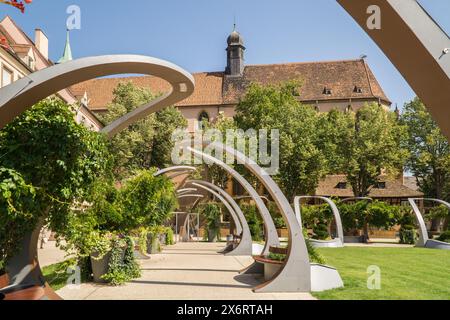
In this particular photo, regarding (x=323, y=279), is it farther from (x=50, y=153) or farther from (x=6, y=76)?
(x=6, y=76)

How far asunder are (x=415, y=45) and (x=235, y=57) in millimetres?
64189

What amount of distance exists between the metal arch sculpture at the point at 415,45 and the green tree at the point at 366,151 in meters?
41.7

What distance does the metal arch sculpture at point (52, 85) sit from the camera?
17.7 ft

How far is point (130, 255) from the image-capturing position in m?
13.6

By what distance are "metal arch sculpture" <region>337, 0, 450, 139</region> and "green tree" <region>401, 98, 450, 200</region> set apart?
5136cm

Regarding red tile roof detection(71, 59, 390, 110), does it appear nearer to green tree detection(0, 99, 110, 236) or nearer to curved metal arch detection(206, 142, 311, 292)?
curved metal arch detection(206, 142, 311, 292)

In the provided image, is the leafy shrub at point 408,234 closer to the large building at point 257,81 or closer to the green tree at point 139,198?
the green tree at point 139,198

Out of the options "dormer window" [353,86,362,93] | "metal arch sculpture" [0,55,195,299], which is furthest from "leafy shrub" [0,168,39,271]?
"dormer window" [353,86,362,93]

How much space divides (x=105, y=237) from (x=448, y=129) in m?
9.90

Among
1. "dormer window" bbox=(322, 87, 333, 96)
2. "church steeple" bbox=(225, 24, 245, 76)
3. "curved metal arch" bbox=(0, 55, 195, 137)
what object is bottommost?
"curved metal arch" bbox=(0, 55, 195, 137)

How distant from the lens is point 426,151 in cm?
5381

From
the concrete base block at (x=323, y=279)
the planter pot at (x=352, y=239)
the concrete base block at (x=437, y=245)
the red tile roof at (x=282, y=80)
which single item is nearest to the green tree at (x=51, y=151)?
the concrete base block at (x=323, y=279)

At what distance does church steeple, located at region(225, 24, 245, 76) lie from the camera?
218 feet
